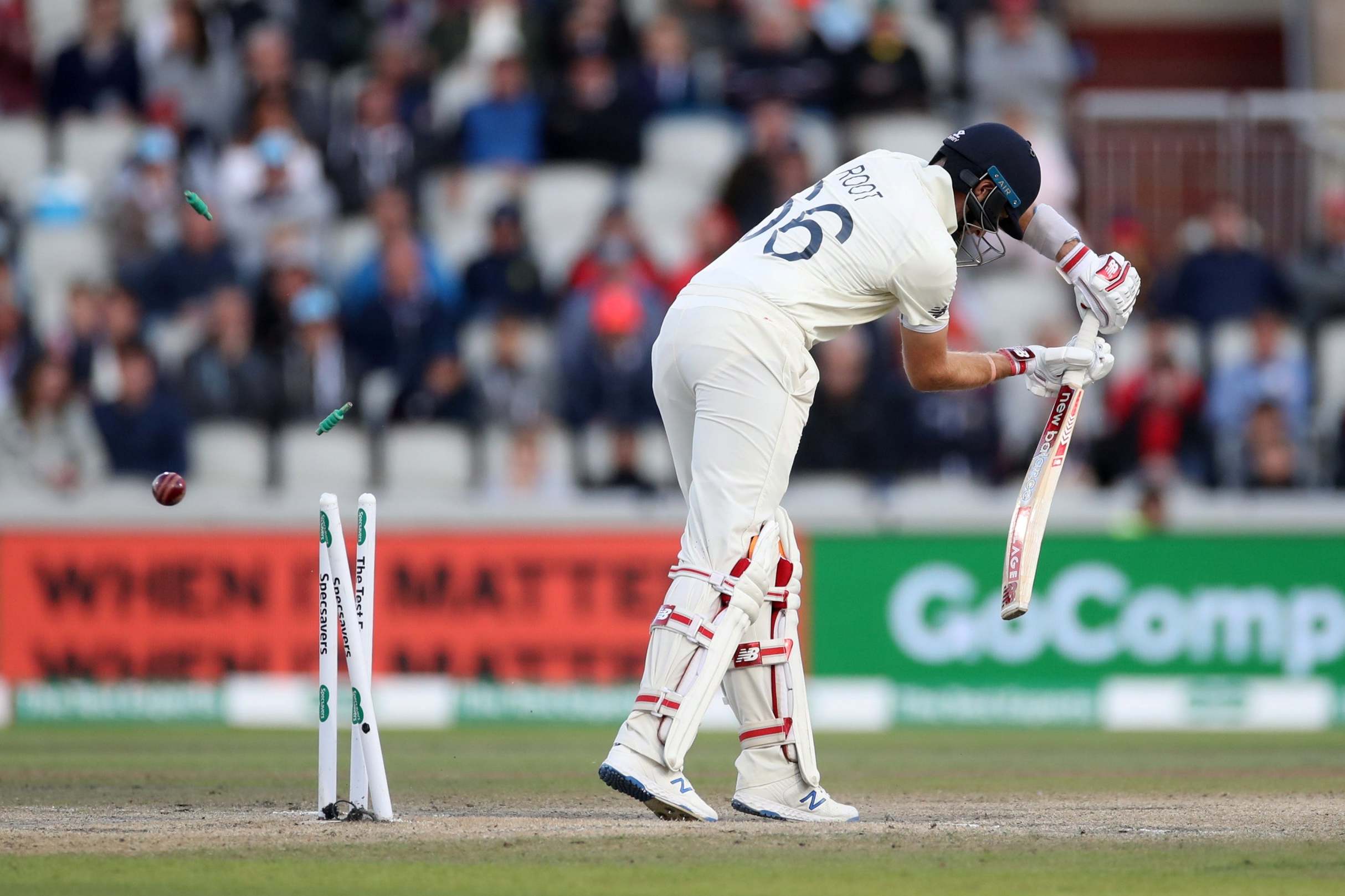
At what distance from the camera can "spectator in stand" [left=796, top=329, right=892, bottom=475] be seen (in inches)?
578

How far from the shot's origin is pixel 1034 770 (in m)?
9.80

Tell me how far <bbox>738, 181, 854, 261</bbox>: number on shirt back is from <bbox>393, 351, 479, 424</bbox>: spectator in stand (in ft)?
26.7

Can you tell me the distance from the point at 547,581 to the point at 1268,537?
4879 millimetres

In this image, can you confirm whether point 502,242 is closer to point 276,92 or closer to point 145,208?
point 276,92

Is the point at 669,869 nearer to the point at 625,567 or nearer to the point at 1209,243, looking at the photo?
the point at 625,567

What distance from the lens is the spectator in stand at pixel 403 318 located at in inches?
604

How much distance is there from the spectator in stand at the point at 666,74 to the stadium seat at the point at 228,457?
449cm

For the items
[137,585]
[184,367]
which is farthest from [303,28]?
[137,585]

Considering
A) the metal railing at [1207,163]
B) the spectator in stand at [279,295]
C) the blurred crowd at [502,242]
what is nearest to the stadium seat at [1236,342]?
the blurred crowd at [502,242]

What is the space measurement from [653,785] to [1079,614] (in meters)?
7.81

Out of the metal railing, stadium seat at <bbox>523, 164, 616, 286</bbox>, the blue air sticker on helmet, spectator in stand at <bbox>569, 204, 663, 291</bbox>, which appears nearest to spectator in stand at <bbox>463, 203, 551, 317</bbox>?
spectator in stand at <bbox>569, 204, 663, 291</bbox>

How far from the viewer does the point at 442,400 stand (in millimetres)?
15070

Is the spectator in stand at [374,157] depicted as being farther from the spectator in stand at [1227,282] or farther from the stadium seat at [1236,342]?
the stadium seat at [1236,342]

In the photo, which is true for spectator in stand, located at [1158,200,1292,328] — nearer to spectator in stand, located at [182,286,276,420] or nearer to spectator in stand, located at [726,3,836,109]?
spectator in stand, located at [726,3,836,109]
